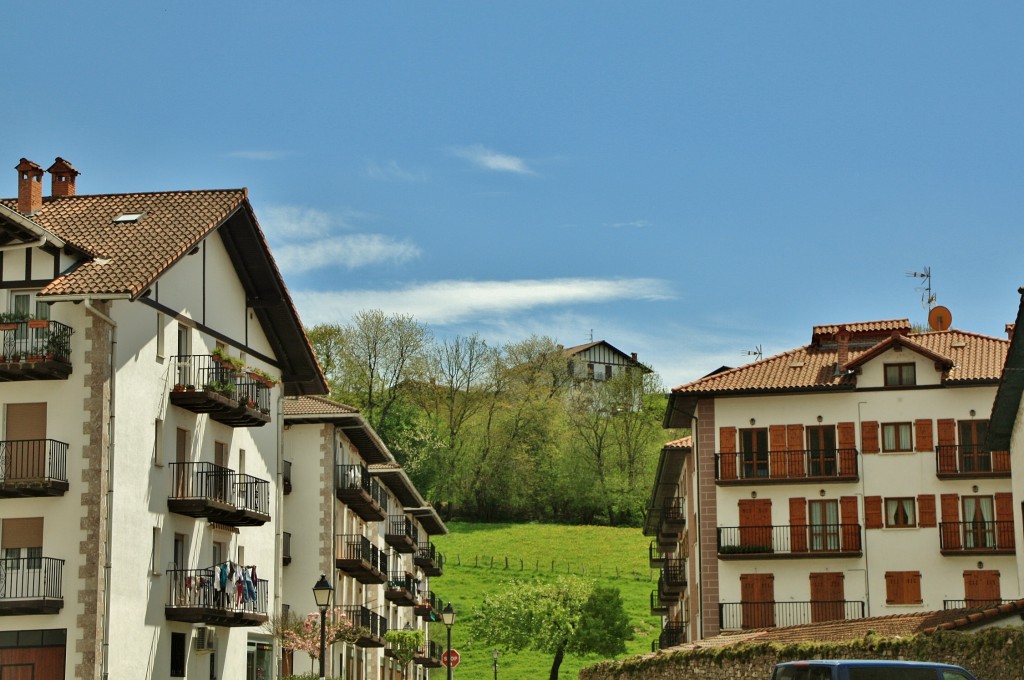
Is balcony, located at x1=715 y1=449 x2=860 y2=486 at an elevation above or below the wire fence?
above

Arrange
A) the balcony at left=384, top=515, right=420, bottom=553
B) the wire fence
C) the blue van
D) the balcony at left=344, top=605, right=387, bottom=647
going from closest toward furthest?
the blue van, the balcony at left=344, top=605, right=387, bottom=647, the balcony at left=384, top=515, right=420, bottom=553, the wire fence

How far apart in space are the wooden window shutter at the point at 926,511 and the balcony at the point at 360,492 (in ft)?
69.8

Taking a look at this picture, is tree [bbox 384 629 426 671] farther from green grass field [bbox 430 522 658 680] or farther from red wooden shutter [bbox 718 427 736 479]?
green grass field [bbox 430 522 658 680]

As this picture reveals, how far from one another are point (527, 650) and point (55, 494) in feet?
216

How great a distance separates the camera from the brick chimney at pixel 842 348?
198 feet

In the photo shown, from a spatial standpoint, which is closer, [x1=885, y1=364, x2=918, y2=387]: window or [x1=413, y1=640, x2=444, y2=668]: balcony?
[x1=885, y1=364, x2=918, y2=387]: window

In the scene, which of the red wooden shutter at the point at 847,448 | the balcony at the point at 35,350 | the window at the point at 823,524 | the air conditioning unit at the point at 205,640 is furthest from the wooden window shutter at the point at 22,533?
the red wooden shutter at the point at 847,448

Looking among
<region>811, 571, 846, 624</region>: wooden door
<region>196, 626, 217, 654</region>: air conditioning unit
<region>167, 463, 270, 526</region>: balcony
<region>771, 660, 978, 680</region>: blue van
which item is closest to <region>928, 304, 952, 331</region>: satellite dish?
<region>811, 571, 846, 624</region>: wooden door

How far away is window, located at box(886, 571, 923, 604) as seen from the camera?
56938mm

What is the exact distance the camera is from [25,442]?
36.6m

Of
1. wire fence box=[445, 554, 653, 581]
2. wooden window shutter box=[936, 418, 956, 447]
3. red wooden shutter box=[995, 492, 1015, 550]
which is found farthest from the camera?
wire fence box=[445, 554, 653, 581]

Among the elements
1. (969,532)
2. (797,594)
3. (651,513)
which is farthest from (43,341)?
(651,513)

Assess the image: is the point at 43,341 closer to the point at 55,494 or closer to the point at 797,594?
the point at 55,494

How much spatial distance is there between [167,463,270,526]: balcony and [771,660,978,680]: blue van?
2030cm
